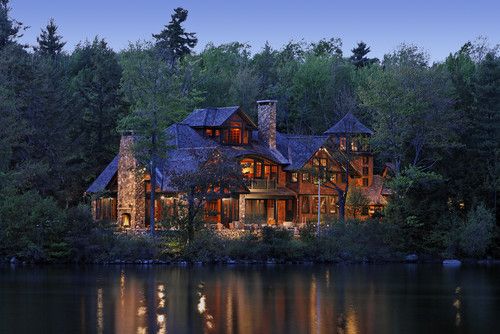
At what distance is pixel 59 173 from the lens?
77062 millimetres

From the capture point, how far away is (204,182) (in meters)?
62.4

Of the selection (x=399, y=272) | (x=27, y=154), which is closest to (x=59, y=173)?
(x=27, y=154)

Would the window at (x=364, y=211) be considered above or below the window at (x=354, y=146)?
below

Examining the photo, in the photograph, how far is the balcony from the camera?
74438 mm

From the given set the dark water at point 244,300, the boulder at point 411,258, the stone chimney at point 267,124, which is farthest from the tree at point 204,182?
the stone chimney at point 267,124

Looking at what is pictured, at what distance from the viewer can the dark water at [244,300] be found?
104 feet

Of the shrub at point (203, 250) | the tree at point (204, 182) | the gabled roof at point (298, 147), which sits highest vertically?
the gabled roof at point (298, 147)

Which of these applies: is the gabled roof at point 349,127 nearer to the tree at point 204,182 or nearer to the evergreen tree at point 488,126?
the evergreen tree at point 488,126

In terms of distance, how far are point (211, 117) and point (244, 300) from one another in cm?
3882

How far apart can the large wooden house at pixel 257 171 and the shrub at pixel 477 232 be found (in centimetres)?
1128

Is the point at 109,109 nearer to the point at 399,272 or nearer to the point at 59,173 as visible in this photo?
the point at 59,173

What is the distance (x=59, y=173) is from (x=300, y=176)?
2042 centimetres

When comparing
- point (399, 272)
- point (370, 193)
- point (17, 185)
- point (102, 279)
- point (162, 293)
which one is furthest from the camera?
point (370, 193)

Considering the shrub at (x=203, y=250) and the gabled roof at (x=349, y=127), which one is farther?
the gabled roof at (x=349, y=127)
